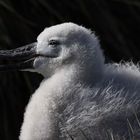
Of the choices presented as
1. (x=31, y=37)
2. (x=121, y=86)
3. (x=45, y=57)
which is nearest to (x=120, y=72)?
(x=121, y=86)

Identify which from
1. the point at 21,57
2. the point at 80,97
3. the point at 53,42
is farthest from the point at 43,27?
the point at 80,97

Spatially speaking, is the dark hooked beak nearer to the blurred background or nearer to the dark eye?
the dark eye

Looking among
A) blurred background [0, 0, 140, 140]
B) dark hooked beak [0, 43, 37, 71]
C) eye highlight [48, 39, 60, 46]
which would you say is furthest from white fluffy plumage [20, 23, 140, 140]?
blurred background [0, 0, 140, 140]

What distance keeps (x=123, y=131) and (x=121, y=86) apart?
0.28 metres

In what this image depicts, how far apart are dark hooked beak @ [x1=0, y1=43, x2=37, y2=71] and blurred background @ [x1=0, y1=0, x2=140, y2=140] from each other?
224 centimetres

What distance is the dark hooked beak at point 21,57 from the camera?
16.3ft

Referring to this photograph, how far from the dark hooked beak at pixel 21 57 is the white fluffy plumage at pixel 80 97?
0.13 m

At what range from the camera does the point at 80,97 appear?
181 inches

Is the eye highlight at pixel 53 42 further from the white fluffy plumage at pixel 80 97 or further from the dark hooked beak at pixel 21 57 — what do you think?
the dark hooked beak at pixel 21 57

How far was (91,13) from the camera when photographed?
7.84m

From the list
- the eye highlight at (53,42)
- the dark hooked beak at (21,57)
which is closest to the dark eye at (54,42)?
the eye highlight at (53,42)

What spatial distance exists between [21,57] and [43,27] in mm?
2640

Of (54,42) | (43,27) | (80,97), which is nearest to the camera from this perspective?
(80,97)

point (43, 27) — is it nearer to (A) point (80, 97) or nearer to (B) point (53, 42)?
(B) point (53, 42)
